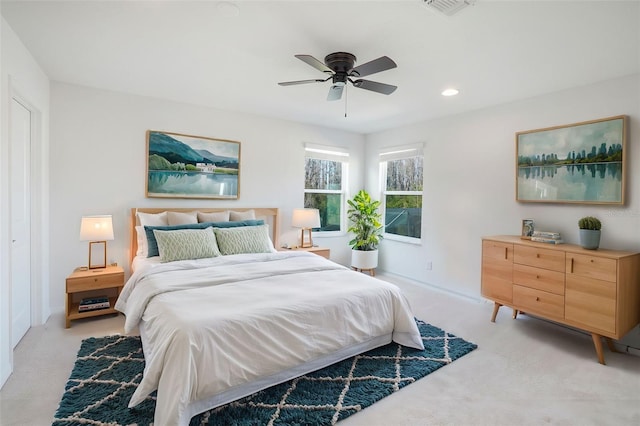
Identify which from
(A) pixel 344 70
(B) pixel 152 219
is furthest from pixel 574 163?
(B) pixel 152 219

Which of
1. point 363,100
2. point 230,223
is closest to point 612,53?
point 363,100

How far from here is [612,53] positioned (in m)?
2.51

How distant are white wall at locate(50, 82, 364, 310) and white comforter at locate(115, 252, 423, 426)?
1083 millimetres

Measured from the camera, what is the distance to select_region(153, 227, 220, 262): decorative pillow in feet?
10.6

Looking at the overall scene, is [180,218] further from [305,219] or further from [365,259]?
[365,259]

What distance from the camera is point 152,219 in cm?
366

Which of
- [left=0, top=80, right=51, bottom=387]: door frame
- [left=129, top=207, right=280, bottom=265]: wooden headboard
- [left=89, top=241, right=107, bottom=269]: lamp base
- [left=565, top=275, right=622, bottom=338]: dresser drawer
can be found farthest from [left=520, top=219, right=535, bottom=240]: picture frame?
[left=0, top=80, right=51, bottom=387]: door frame

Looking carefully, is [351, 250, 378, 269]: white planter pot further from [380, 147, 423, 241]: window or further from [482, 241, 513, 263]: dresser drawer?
[482, 241, 513, 263]: dresser drawer

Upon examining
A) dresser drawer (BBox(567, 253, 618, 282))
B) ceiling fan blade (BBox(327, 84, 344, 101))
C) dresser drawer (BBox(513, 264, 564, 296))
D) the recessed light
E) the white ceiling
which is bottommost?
dresser drawer (BBox(513, 264, 564, 296))

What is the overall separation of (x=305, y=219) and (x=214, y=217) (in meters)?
1.26

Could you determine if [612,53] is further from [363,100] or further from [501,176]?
[363,100]

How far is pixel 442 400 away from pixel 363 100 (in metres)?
3.09

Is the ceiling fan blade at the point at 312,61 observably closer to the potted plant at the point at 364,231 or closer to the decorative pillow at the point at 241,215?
the decorative pillow at the point at 241,215

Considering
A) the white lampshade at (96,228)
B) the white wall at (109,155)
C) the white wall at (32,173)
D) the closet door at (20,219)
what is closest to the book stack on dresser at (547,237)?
the white wall at (109,155)
